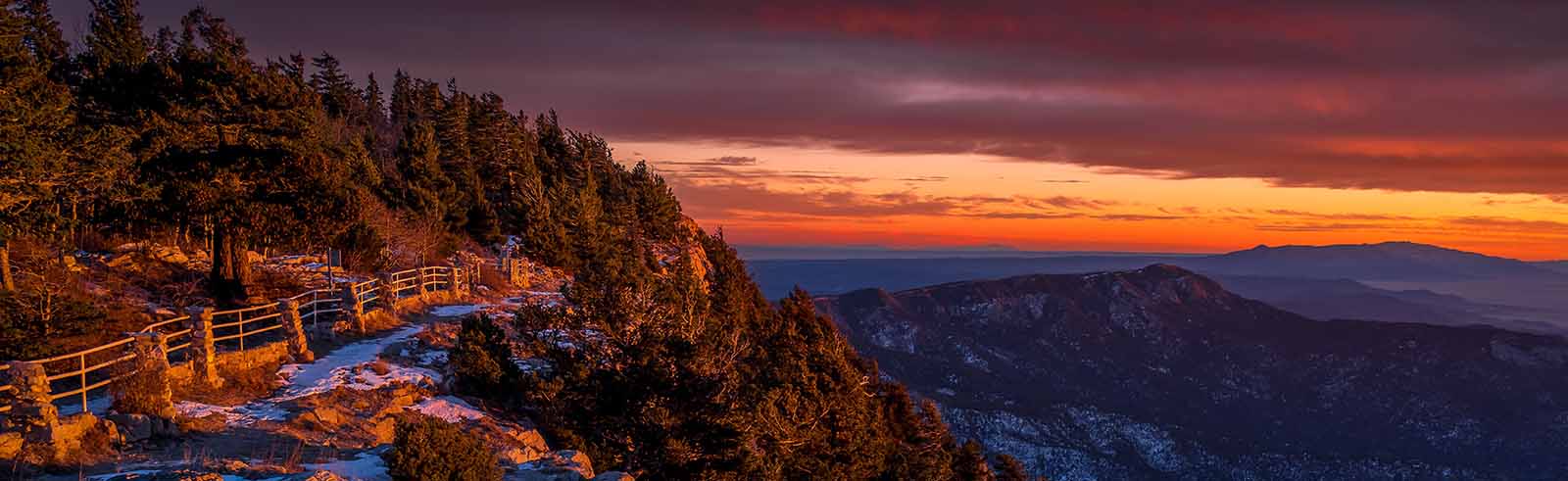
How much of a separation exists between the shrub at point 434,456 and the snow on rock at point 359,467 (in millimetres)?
1006

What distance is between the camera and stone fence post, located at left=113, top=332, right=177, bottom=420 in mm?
14625

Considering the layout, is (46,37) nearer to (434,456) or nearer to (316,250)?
(316,250)

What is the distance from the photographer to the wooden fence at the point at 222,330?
15359mm

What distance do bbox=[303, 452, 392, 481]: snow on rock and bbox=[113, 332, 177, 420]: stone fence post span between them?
141 inches

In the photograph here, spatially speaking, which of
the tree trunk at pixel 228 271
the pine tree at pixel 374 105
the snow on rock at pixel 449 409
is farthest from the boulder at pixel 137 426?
the pine tree at pixel 374 105

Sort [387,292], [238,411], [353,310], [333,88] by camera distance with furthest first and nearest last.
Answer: [333,88] → [387,292] → [353,310] → [238,411]

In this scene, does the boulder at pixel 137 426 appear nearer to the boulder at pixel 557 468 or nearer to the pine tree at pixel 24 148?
the boulder at pixel 557 468

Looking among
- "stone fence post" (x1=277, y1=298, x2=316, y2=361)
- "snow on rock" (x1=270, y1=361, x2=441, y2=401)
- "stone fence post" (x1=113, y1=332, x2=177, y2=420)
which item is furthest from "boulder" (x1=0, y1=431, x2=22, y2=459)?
"stone fence post" (x1=277, y1=298, x2=316, y2=361)

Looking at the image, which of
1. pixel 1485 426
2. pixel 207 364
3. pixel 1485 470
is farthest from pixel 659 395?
pixel 1485 426

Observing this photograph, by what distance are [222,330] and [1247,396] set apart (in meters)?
179

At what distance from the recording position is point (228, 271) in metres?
29.0

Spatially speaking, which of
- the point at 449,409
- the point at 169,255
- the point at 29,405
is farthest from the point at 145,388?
the point at 169,255

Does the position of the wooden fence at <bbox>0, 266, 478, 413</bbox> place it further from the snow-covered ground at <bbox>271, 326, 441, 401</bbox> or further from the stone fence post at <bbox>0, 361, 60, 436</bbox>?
the snow-covered ground at <bbox>271, 326, 441, 401</bbox>

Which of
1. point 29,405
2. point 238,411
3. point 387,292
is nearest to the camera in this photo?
point 29,405
